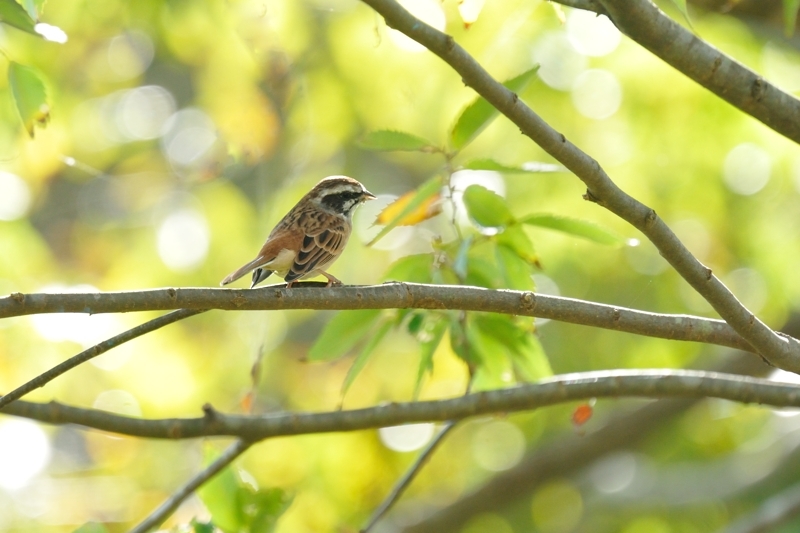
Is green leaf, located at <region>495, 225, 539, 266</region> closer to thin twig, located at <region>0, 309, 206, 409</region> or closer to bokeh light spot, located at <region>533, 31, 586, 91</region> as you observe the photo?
thin twig, located at <region>0, 309, 206, 409</region>

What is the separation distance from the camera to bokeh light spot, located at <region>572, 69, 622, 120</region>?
7312mm

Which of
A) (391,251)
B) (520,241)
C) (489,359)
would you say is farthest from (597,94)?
(520,241)

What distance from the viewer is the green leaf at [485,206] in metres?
3.64

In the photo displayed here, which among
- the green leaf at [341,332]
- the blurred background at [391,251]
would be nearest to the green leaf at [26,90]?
the green leaf at [341,332]

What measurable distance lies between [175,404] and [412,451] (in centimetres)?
218

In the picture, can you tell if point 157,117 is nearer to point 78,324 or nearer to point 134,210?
point 134,210

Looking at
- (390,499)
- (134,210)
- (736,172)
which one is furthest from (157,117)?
(390,499)

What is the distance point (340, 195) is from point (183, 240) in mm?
3012

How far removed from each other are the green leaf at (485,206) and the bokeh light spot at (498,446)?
18.1ft

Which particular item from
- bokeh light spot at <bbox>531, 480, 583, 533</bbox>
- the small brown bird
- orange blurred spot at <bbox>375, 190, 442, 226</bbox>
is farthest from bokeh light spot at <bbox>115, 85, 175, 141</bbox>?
orange blurred spot at <bbox>375, 190, 442, 226</bbox>

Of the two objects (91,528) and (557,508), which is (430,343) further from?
(557,508)

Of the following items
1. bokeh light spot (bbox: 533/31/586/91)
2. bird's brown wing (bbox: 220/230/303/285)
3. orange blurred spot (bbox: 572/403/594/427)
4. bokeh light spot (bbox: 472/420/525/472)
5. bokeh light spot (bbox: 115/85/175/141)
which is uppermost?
bokeh light spot (bbox: 115/85/175/141)

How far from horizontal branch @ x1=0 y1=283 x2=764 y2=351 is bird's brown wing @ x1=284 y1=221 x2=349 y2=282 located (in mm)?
1225

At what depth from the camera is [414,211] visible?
3725 millimetres
